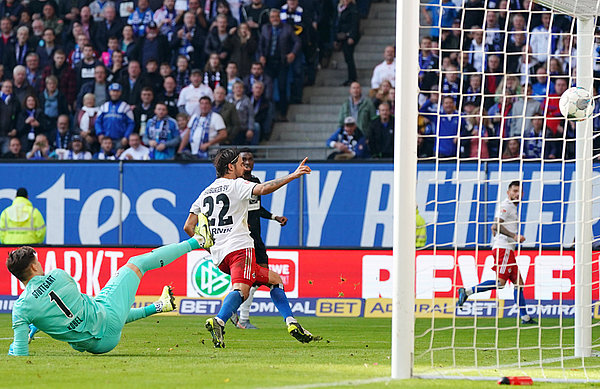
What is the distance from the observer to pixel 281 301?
10195 millimetres

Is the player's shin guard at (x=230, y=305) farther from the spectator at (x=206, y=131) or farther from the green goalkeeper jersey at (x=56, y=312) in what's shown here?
the spectator at (x=206, y=131)

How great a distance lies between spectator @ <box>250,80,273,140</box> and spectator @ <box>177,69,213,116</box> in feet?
2.73

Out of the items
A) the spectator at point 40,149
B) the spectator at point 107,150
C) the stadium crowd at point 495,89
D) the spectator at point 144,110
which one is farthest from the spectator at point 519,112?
the spectator at point 40,149

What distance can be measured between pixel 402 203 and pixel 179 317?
856 centimetres

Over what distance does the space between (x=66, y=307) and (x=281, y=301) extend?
8.20ft

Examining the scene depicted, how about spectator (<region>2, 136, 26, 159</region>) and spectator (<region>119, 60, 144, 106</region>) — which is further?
spectator (<region>119, 60, 144, 106</region>)

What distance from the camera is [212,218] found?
32.8 feet

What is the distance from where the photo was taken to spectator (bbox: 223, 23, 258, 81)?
19.7 m

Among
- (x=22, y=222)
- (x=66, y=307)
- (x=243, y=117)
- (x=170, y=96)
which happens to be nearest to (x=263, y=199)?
(x=243, y=117)

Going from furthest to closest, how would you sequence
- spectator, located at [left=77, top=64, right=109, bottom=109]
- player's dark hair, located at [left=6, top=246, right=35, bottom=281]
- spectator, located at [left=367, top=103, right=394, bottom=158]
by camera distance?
spectator, located at [left=77, top=64, right=109, bottom=109] < spectator, located at [left=367, top=103, right=394, bottom=158] < player's dark hair, located at [left=6, top=246, right=35, bottom=281]

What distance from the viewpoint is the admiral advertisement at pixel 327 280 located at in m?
14.7

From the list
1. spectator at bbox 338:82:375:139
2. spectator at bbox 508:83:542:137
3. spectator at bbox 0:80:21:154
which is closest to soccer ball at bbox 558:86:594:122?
spectator at bbox 508:83:542:137

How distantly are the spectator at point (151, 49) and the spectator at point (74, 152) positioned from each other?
84.4 inches

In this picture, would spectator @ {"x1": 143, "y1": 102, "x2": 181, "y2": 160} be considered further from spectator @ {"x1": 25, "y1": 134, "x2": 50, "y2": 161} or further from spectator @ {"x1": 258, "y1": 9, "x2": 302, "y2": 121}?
spectator @ {"x1": 258, "y1": 9, "x2": 302, "y2": 121}
